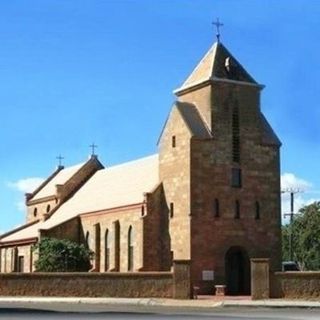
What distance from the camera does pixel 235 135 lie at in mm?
53031

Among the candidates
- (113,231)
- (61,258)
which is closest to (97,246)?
(113,231)

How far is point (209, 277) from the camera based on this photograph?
164 ft

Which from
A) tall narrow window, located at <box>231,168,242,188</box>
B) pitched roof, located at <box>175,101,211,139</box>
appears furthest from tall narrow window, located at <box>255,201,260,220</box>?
pitched roof, located at <box>175,101,211,139</box>

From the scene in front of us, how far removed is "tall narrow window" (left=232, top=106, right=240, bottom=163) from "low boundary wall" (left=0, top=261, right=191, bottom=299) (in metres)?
11.8

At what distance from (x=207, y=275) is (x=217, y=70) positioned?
46.0 feet

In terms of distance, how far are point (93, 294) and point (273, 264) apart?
45.7 ft

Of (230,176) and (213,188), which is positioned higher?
(230,176)

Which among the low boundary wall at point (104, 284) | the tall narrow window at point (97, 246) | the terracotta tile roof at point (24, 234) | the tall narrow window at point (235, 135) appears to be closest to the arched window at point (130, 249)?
the tall narrow window at point (97, 246)

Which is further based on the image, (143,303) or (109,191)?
(109,191)

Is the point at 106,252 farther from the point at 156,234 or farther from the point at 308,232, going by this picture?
the point at 308,232

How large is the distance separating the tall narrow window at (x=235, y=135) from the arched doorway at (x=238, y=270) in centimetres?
631

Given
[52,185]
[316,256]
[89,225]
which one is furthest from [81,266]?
[316,256]

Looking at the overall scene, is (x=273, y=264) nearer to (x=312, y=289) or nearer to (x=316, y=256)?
(x=312, y=289)

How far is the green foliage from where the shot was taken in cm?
5719
